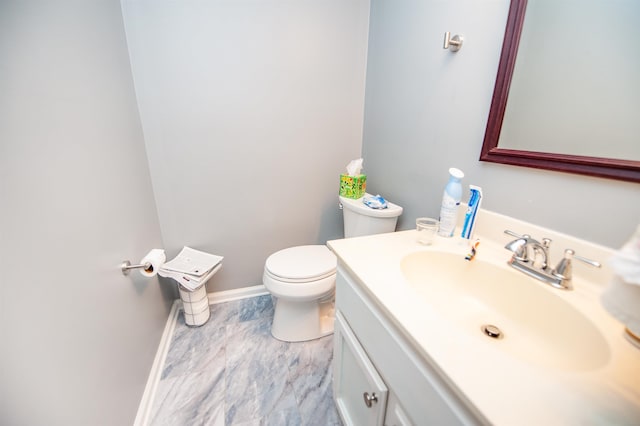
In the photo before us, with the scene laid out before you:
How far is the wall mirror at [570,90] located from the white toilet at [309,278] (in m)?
0.61

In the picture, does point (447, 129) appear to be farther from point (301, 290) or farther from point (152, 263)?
point (152, 263)

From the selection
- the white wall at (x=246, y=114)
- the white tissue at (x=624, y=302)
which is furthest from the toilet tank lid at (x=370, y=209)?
the white tissue at (x=624, y=302)

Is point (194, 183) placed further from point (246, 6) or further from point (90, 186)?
point (246, 6)

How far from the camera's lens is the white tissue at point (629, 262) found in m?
0.29

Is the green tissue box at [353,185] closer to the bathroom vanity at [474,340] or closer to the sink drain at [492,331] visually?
the bathroom vanity at [474,340]

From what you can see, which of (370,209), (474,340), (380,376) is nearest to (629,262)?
(474,340)

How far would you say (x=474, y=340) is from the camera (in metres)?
0.50

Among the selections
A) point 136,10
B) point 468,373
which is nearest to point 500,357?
point 468,373

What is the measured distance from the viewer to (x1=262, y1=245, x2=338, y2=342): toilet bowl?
1332 mm

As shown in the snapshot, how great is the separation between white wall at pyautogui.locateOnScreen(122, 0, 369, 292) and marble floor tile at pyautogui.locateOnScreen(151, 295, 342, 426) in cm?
38

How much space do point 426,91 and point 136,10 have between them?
4.80 ft

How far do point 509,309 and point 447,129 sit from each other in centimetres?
69

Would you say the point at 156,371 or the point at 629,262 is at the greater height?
the point at 629,262

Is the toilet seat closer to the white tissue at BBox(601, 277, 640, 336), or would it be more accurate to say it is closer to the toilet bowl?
the toilet bowl
